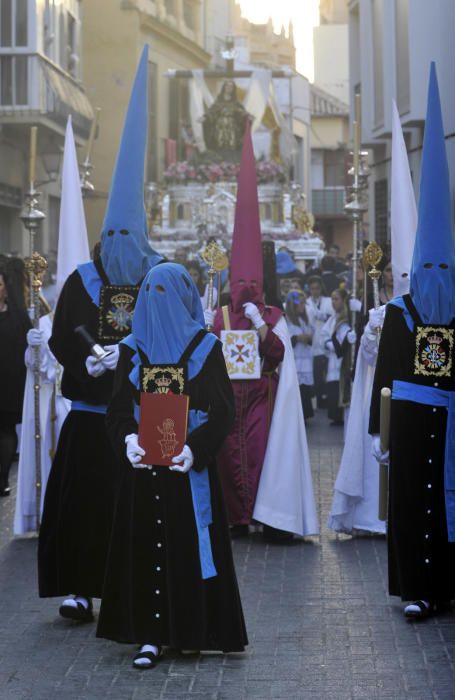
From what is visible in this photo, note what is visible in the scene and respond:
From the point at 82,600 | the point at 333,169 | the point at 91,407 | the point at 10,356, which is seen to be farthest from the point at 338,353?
the point at 333,169

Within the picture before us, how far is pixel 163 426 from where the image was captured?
6523mm

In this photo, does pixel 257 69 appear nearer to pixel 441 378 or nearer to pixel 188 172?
pixel 188 172

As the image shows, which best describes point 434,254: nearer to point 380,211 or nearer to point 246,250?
point 246,250

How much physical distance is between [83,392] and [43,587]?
3.27 feet

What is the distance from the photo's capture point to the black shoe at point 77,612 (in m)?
7.53

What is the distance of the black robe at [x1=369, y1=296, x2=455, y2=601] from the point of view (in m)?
7.68

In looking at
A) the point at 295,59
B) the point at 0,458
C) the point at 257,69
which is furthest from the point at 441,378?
the point at 295,59

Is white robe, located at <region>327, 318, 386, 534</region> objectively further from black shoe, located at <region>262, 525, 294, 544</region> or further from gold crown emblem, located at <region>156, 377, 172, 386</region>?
gold crown emblem, located at <region>156, 377, 172, 386</region>

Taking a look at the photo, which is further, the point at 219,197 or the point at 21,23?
the point at 219,197

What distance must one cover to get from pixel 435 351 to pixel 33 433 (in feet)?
12.0

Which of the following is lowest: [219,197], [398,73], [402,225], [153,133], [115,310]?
[115,310]

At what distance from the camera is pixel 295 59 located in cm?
7162

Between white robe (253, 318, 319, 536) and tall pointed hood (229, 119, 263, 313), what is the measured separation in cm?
31

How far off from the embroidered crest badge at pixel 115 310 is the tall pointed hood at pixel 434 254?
4.77ft
